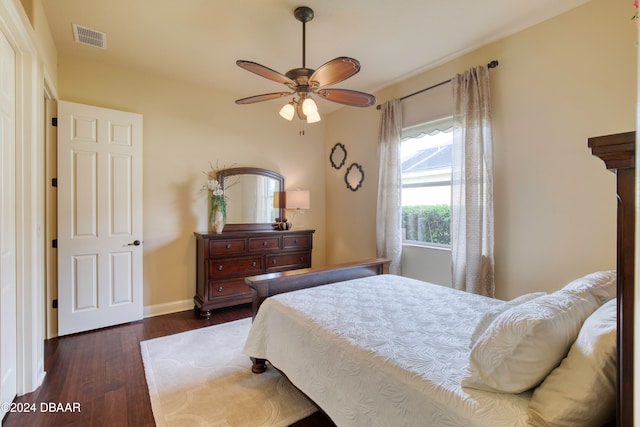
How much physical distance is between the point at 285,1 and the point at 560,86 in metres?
2.29

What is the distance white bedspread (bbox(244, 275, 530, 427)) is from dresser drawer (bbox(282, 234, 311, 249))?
71.5 inches

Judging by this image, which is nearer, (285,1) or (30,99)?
(30,99)

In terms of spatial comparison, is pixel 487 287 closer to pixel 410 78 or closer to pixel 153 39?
pixel 410 78

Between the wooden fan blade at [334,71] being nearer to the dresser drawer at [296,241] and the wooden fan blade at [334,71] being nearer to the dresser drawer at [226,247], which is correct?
the dresser drawer at [226,247]

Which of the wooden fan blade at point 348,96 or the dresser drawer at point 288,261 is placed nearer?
the wooden fan blade at point 348,96

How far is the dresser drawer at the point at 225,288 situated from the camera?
141 inches

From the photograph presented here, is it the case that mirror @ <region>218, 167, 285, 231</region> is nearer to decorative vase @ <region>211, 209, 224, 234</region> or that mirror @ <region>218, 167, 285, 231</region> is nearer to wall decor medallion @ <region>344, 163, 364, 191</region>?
decorative vase @ <region>211, 209, 224, 234</region>

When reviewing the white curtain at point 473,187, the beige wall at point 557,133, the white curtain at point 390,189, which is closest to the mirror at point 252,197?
the white curtain at point 390,189

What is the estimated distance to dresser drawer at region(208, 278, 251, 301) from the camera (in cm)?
359

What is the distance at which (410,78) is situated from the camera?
11.8 feet

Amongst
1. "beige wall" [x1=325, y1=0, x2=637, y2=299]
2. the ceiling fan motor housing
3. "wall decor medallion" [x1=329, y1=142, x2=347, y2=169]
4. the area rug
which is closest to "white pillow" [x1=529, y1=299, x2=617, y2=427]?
the area rug

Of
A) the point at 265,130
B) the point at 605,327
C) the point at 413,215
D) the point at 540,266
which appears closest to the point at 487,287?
the point at 540,266

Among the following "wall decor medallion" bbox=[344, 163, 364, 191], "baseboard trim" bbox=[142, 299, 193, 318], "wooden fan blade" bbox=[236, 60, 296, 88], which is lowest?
"baseboard trim" bbox=[142, 299, 193, 318]

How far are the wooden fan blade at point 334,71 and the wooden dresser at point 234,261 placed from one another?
2.19 m
